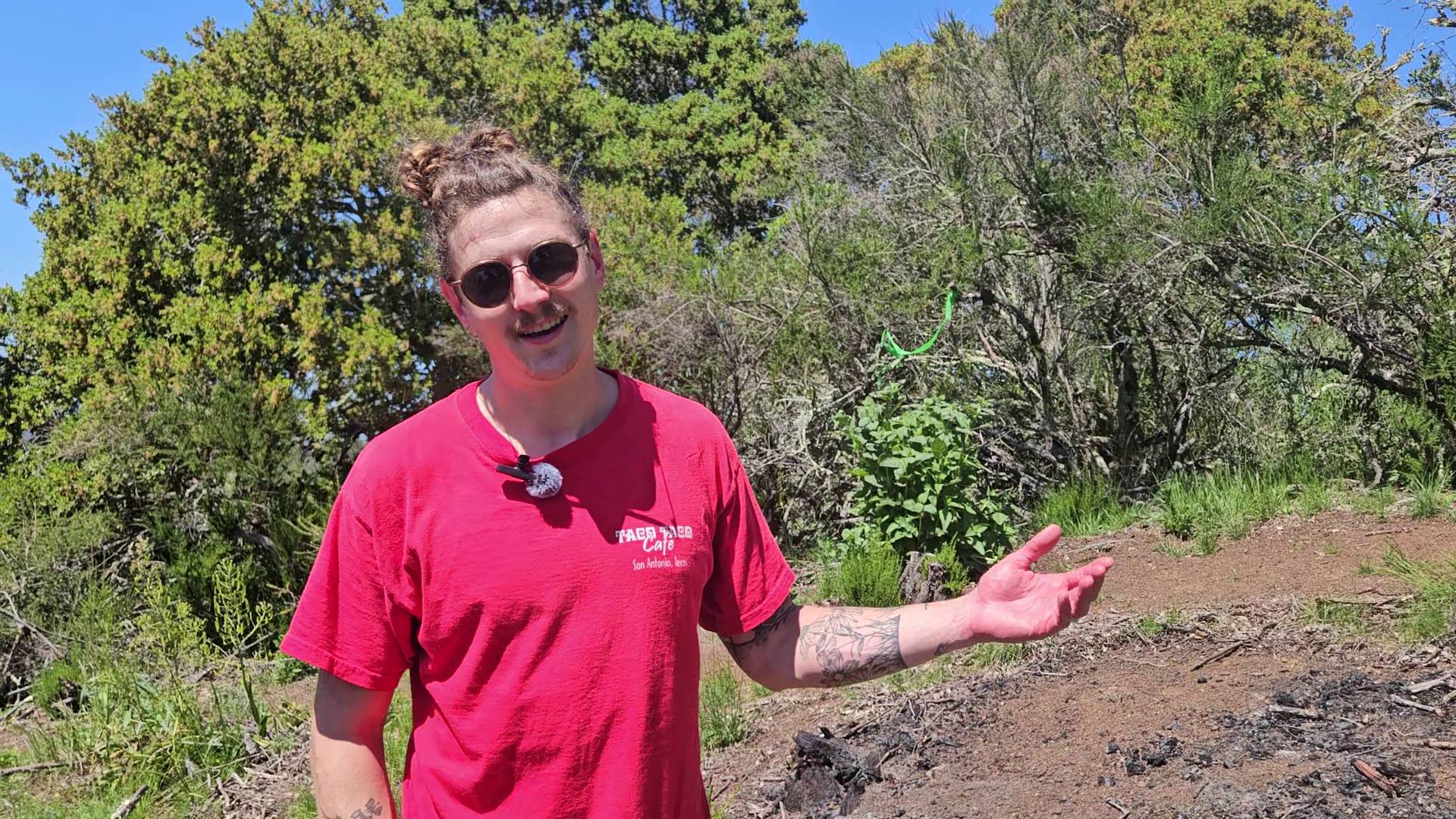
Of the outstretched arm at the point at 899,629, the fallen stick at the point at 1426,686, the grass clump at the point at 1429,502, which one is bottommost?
the fallen stick at the point at 1426,686

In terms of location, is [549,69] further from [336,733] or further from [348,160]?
[336,733]

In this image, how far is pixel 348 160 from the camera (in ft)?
42.6

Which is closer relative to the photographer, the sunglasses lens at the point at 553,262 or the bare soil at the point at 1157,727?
the sunglasses lens at the point at 553,262

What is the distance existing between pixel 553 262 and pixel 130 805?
14.5 ft

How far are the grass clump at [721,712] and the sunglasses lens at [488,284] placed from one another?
3.17 metres

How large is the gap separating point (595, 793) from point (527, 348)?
65cm

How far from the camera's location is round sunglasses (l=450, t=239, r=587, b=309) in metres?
1.73

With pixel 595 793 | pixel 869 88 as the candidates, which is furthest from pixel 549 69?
pixel 595 793

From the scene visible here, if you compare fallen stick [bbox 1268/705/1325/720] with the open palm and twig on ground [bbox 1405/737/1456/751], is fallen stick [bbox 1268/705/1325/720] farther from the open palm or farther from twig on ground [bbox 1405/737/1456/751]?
the open palm

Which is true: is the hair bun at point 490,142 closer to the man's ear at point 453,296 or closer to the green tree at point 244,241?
the man's ear at point 453,296

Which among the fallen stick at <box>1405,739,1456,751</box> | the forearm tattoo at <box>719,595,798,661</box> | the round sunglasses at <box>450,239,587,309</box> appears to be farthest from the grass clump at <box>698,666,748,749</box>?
the round sunglasses at <box>450,239,587,309</box>

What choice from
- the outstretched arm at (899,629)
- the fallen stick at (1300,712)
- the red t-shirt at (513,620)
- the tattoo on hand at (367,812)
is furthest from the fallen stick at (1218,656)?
the tattoo on hand at (367,812)

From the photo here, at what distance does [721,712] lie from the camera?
15.7 ft

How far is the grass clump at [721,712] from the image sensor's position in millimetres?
4621
